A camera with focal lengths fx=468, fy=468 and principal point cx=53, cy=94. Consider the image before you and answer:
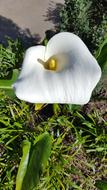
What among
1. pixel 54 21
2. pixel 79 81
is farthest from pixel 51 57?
pixel 54 21

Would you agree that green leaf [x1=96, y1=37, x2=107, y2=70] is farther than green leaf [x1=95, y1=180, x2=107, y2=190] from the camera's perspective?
Yes

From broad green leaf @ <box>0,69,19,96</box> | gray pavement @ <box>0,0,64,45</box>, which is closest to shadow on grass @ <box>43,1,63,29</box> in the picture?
gray pavement @ <box>0,0,64,45</box>

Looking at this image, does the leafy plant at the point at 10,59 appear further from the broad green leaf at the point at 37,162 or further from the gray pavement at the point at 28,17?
the gray pavement at the point at 28,17

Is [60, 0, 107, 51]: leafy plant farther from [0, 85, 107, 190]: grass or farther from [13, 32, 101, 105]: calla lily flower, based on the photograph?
[13, 32, 101, 105]: calla lily flower

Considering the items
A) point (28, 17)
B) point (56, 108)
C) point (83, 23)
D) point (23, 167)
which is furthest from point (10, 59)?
point (28, 17)

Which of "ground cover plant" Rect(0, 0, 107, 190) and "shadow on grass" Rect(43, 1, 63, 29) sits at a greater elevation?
"shadow on grass" Rect(43, 1, 63, 29)

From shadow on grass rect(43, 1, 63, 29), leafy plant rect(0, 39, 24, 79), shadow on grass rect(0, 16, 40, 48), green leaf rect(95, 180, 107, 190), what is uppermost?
shadow on grass rect(43, 1, 63, 29)
